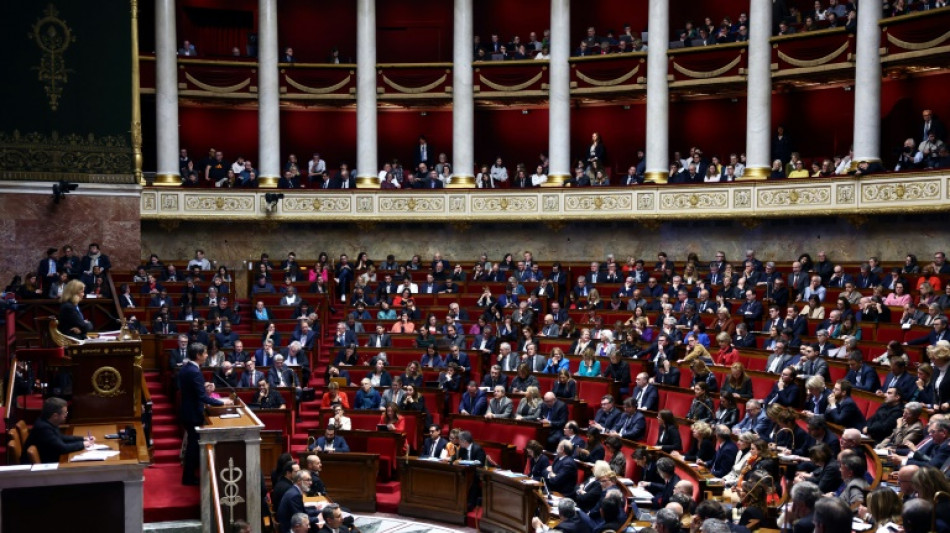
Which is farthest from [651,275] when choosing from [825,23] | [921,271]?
[825,23]

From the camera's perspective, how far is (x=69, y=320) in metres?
8.99

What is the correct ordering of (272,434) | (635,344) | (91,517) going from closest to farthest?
(91,517), (272,434), (635,344)

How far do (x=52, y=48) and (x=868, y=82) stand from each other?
13.4 m

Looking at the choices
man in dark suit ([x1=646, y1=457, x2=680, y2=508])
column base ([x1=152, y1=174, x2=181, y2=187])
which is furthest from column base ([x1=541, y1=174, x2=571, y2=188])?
man in dark suit ([x1=646, y1=457, x2=680, y2=508])

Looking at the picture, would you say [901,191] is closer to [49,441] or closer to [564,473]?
[564,473]

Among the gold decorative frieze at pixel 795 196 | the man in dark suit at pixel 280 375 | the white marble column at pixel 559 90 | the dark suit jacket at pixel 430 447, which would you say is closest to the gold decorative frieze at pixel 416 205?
the white marble column at pixel 559 90

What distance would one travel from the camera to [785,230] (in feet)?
60.6

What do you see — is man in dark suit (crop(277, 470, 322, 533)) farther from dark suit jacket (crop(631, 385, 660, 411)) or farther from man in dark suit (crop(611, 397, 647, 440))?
dark suit jacket (crop(631, 385, 660, 411))

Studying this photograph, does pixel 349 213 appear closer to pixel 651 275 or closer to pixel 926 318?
pixel 651 275

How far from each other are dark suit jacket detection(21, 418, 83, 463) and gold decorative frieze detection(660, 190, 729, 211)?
Answer: 14.4 m

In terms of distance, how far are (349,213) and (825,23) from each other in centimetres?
1021

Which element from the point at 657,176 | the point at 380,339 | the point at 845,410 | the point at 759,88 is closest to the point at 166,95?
the point at 380,339

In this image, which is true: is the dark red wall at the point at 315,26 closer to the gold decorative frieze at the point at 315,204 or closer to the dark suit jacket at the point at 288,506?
the gold decorative frieze at the point at 315,204

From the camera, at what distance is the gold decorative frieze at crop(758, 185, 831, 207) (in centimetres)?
1738
